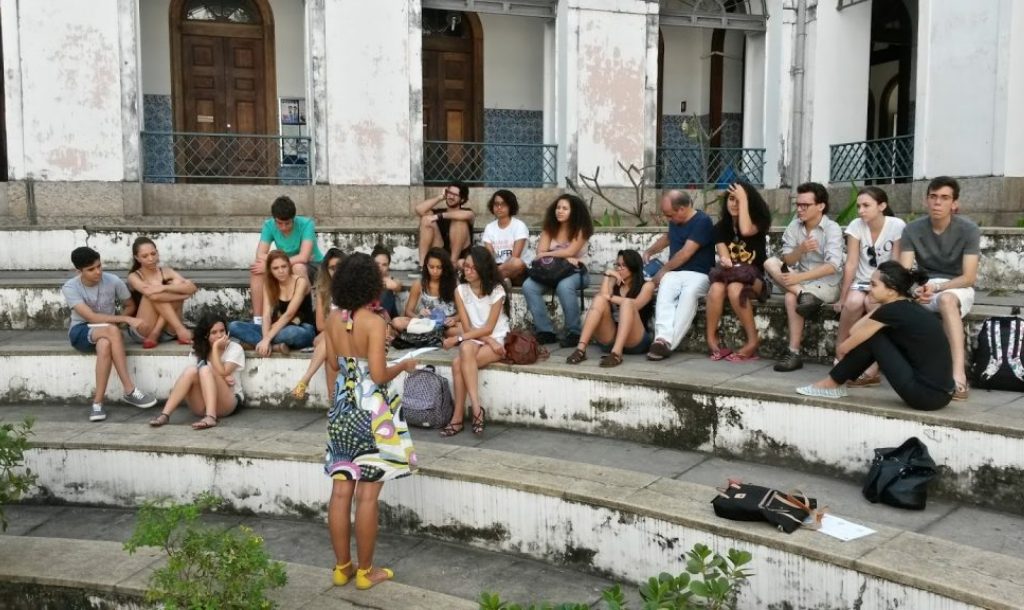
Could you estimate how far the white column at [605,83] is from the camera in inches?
508

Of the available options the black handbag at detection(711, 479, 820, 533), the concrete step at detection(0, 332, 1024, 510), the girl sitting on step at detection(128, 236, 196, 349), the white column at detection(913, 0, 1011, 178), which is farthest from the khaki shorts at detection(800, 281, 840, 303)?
the white column at detection(913, 0, 1011, 178)

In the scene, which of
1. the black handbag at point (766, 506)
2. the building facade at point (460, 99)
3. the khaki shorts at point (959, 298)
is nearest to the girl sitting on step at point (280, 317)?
the black handbag at point (766, 506)

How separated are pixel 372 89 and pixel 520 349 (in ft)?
22.2

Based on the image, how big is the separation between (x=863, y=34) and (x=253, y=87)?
9.26 meters

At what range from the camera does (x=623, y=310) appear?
681cm

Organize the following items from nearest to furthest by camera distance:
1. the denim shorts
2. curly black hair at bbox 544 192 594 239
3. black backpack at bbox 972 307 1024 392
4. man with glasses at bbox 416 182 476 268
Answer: black backpack at bbox 972 307 1024 392
the denim shorts
curly black hair at bbox 544 192 594 239
man with glasses at bbox 416 182 476 268

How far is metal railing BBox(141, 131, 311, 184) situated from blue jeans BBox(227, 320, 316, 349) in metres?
5.53

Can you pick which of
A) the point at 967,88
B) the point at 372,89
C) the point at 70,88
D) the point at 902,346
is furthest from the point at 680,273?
the point at 70,88

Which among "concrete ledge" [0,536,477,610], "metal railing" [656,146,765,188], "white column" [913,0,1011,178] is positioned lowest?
"concrete ledge" [0,536,477,610]

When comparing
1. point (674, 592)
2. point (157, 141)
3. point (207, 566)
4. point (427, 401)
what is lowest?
point (207, 566)

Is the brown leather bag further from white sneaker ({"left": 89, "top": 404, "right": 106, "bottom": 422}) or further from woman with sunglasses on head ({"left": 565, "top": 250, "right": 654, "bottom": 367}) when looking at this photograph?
white sneaker ({"left": 89, "top": 404, "right": 106, "bottom": 422})

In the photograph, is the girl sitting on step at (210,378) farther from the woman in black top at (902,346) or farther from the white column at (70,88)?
the white column at (70,88)

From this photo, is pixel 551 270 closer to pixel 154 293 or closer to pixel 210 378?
pixel 210 378

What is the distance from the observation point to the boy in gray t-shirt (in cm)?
700
